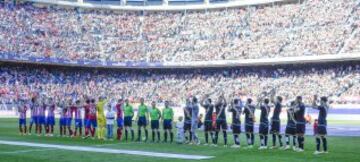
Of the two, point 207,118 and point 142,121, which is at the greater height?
point 207,118

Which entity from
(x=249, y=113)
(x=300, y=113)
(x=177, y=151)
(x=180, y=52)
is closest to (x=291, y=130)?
(x=300, y=113)

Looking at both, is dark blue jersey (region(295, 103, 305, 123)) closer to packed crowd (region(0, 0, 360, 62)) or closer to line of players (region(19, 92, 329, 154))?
line of players (region(19, 92, 329, 154))

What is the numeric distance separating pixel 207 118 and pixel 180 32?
44709 millimetres

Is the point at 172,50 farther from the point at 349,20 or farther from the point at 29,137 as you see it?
the point at 29,137

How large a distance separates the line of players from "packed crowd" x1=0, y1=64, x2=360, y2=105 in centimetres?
2493

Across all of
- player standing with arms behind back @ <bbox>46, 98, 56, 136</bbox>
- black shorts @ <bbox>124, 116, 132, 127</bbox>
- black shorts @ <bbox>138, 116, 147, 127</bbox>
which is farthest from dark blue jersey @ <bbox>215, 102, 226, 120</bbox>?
player standing with arms behind back @ <bbox>46, 98, 56, 136</bbox>

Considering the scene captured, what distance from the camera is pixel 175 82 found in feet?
200

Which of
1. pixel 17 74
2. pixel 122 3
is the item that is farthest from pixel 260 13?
pixel 17 74

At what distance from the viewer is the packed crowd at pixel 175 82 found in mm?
49594

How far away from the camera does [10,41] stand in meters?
57.5

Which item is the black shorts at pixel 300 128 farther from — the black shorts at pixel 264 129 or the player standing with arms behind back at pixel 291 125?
the black shorts at pixel 264 129

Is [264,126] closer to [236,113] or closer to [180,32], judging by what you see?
[236,113]

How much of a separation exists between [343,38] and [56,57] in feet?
98.7

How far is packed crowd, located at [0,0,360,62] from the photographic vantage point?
5434cm
